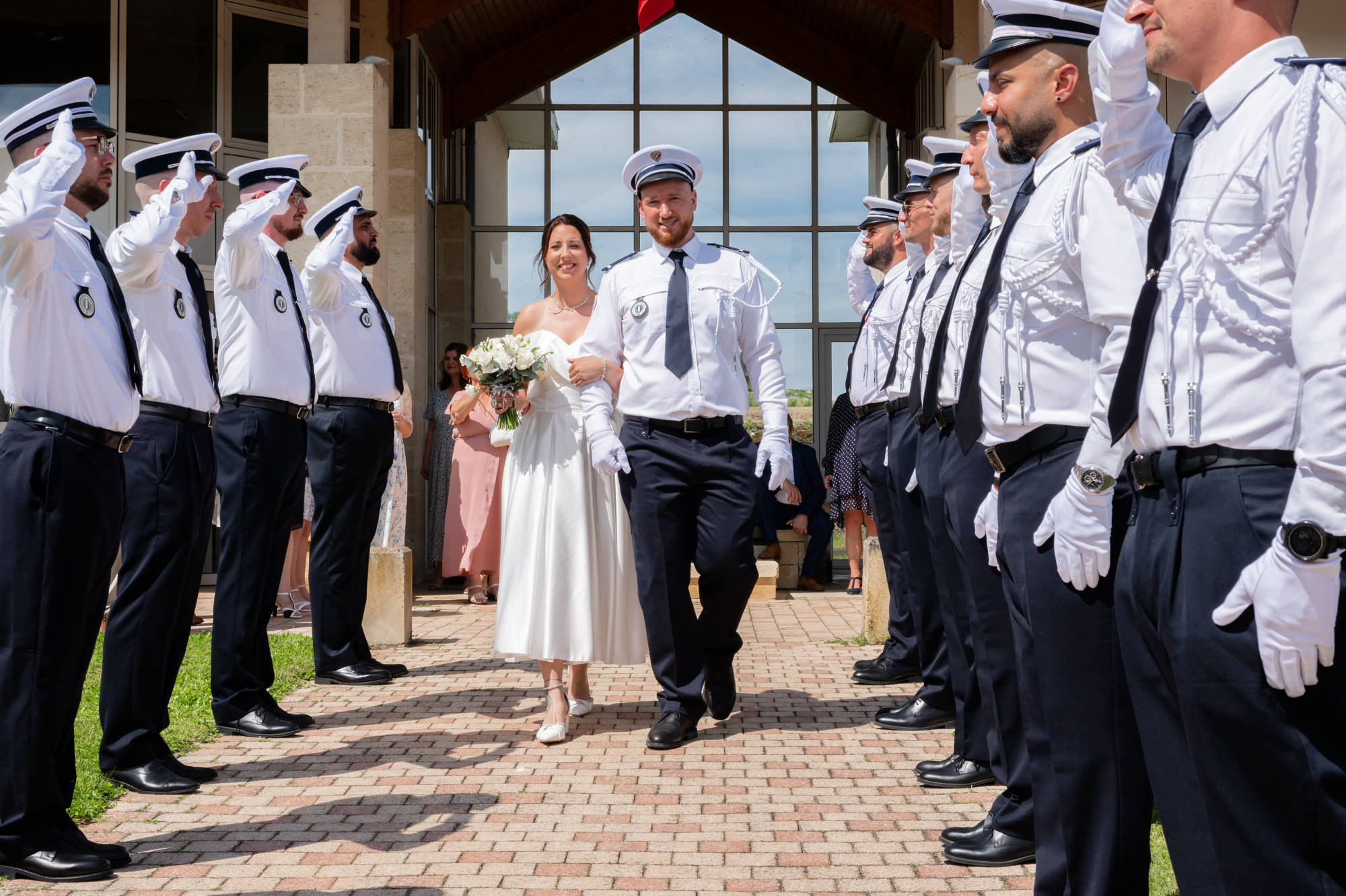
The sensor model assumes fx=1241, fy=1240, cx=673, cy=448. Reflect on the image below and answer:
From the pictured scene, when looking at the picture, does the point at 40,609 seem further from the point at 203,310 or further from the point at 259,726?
the point at 259,726

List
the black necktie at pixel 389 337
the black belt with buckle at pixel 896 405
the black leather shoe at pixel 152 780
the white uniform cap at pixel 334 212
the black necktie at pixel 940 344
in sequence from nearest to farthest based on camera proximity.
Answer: the black necktie at pixel 940 344 < the black leather shoe at pixel 152 780 < the black belt with buckle at pixel 896 405 < the black necktie at pixel 389 337 < the white uniform cap at pixel 334 212

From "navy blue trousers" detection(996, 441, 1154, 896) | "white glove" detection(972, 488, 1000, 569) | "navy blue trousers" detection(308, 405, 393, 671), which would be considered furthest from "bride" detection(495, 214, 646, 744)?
"navy blue trousers" detection(996, 441, 1154, 896)

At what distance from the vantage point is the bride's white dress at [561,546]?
216 inches

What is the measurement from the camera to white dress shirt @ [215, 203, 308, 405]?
18.1 feet

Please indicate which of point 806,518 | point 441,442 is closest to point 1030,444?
point 806,518

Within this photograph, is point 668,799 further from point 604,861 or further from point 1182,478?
Answer: point 1182,478

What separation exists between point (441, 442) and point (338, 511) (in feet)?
16.9

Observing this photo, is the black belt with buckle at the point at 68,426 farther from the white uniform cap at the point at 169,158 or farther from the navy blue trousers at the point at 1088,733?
the navy blue trousers at the point at 1088,733

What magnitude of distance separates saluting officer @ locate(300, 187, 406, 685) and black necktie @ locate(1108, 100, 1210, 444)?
16.4ft

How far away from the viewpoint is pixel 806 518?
39.2 ft

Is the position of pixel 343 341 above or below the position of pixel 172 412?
above

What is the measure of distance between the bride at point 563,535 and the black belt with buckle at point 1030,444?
104 inches

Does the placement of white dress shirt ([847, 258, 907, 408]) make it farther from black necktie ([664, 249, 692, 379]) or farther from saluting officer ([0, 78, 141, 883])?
saluting officer ([0, 78, 141, 883])

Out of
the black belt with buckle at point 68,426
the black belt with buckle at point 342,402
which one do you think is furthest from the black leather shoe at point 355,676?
the black belt with buckle at point 68,426
